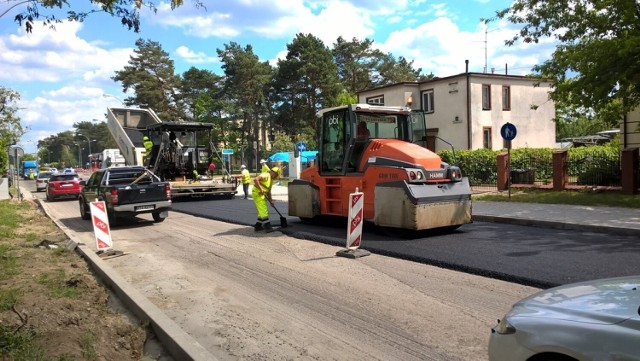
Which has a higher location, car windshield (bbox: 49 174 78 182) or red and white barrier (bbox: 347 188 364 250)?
car windshield (bbox: 49 174 78 182)

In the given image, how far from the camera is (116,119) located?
78.6 feet

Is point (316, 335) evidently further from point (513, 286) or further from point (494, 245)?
point (494, 245)

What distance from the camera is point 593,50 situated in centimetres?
1402

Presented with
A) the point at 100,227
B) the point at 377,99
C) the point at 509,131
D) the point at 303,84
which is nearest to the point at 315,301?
the point at 100,227

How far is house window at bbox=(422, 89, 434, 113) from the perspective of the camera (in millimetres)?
33375

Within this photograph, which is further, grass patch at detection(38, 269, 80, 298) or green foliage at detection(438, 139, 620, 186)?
green foliage at detection(438, 139, 620, 186)

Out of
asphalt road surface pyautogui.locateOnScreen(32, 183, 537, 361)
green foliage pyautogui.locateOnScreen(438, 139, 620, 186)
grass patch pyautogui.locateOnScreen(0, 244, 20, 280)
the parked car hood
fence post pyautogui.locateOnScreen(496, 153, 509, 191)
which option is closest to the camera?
the parked car hood

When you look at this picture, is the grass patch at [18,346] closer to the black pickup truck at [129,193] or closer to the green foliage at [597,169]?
the black pickup truck at [129,193]

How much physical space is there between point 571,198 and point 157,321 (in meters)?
14.9

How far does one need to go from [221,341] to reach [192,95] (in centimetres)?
6782

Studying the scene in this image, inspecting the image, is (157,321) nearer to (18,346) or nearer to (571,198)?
(18,346)

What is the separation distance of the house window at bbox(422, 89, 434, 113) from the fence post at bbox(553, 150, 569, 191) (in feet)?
48.4

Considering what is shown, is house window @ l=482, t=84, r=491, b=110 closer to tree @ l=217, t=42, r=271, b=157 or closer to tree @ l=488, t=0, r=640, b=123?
tree @ l=488, t=0, r=640, b=123

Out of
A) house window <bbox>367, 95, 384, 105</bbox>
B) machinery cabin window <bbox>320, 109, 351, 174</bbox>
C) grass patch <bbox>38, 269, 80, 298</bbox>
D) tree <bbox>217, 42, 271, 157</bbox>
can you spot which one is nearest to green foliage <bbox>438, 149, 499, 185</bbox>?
house window <bbox>367, 95, 384, 105</bbox>
